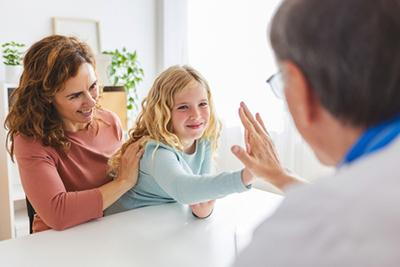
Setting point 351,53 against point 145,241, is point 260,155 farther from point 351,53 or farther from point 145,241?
point 351,53

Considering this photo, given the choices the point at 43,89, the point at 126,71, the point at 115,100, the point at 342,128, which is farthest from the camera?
the point at 126,71

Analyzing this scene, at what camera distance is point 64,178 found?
138 cm

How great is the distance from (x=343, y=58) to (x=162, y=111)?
1016 mm

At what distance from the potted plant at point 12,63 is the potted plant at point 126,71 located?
0.60 m

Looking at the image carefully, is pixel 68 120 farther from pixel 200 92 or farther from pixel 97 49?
pixel 97 49

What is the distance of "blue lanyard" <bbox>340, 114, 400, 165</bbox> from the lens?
0.43 metres

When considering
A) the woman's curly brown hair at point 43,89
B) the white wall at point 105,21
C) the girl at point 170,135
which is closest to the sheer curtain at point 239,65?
the white wall at point 105,21

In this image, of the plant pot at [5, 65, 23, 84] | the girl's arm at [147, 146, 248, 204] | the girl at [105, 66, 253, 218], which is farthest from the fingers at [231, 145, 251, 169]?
the plant pot at [5, 65, 23, 84]

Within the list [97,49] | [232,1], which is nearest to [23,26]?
[97,49]

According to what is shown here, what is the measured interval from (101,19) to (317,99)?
2.91m

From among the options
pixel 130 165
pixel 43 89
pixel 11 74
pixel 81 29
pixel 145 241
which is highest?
pixel 81 29

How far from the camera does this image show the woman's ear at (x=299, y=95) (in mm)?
498

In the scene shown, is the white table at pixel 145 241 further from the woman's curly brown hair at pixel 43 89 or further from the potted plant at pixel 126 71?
the potted plant at pixel 126 71

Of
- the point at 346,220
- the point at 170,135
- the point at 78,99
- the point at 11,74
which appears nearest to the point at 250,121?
the point at 170,135
